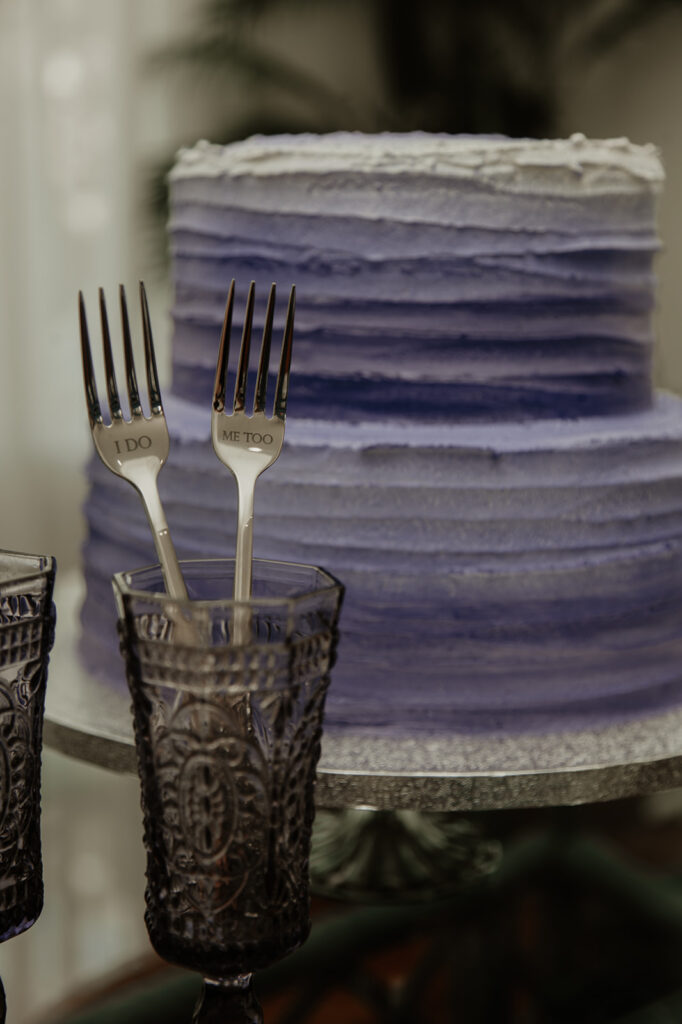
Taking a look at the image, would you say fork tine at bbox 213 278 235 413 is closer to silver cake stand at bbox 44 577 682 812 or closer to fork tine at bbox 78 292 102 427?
fork tine at bbox 78 292 102 427

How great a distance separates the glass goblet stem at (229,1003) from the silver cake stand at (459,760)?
20cm

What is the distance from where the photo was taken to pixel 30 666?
446mm

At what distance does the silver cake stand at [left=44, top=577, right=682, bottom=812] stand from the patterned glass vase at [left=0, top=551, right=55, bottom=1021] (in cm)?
22

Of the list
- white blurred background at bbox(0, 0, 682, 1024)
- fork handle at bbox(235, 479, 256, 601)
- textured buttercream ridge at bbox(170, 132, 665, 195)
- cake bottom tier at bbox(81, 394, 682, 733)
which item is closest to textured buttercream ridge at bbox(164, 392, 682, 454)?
cake bottom tier at bbox(81, 394, 682, 733)

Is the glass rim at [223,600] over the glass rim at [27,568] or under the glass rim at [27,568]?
over

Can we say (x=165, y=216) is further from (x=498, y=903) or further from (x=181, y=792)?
(x=181, y=792)

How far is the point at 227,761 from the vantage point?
0.41m

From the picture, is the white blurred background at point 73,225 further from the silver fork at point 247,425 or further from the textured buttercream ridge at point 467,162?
the silver fork at point 247,425

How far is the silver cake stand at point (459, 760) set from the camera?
648 mm

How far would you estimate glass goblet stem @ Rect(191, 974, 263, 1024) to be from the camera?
1.44 ft

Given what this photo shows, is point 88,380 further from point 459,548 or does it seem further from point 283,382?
point 459,548

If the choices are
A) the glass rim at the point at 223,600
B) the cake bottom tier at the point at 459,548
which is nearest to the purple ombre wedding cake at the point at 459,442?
the cake bottom tier at the point at 459,548

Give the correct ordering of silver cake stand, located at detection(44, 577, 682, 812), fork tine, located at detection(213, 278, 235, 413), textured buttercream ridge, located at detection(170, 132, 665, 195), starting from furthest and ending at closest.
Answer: textured buttercream ridge, located at detection(170, 132, 665, 195), silver cake stand, located at detection(44, 577, 682, 812), fork tine, located at detection(213, 278, 235, 413)

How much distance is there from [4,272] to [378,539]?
1.68m
